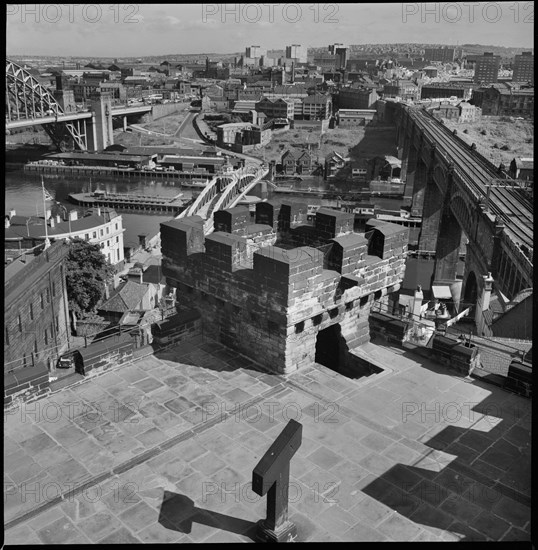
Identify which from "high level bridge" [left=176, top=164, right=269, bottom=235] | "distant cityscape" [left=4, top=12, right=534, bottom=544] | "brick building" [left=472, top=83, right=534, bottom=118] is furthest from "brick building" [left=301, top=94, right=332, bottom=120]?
"distant cityscape" [left=4, top=12, right=534, bottom=544]

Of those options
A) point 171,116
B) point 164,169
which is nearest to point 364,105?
point 171,116

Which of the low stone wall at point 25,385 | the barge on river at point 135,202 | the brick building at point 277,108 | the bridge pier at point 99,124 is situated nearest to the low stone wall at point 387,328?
the low stone wall at point 25,385

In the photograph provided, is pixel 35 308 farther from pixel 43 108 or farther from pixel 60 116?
pixel 43 108

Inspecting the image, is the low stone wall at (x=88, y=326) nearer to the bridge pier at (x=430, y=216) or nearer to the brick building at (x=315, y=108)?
the bridge pier at (x=430, y=216)

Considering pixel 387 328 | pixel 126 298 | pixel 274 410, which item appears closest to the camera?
pixel 274 410

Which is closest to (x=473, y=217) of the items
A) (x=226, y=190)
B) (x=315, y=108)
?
(x=226, y=190)

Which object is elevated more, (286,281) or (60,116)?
(60,116)
